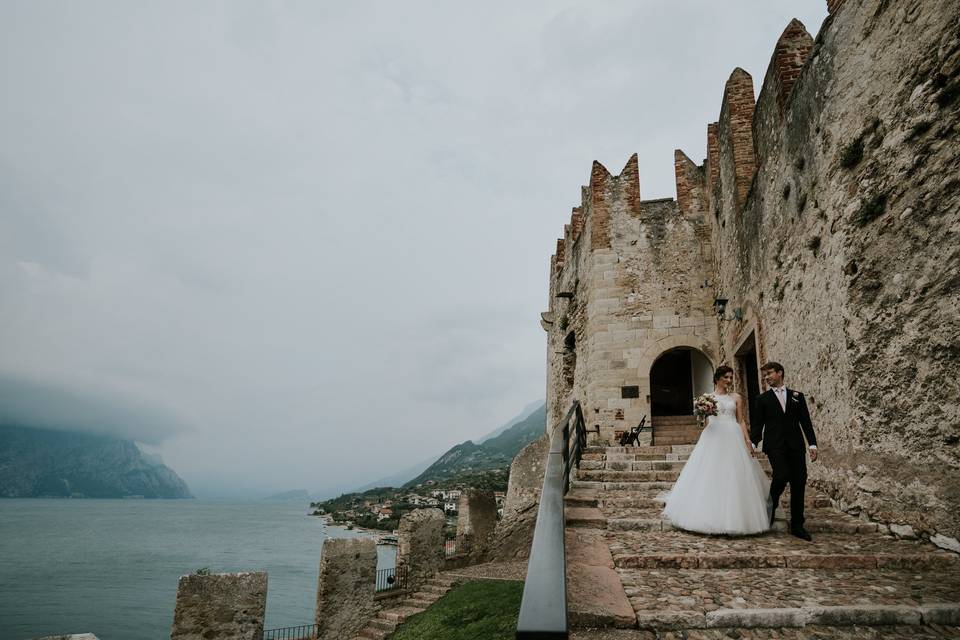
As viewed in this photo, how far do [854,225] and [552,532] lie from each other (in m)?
4.48

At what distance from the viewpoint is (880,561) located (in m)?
3.66

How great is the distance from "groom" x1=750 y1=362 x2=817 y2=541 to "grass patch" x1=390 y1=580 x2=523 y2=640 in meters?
4.48

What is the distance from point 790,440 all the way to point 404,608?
35.1 feet

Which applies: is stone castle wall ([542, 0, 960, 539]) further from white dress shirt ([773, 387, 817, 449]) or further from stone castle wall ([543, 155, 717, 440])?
stone castle wall ([543, 155, 717, 440])

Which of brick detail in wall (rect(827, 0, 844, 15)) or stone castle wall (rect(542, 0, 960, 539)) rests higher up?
brick detail in wall (rect(827, 0, 844, 15))

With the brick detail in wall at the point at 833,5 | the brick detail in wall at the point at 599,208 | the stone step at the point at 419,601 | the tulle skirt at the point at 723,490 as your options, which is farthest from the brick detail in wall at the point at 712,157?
the stone step at the point at 419,601

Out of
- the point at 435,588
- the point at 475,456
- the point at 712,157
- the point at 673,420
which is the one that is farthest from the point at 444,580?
the point at 475,456

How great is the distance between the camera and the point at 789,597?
3.09 metres

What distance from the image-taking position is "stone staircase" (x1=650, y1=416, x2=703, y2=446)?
1141cm

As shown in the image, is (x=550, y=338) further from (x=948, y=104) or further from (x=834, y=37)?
(x=948, y=104)

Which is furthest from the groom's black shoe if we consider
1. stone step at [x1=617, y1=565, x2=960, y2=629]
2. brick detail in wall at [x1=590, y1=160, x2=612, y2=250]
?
brick detail in wall at [x1=590, y1=160, x2=612, y2=250]

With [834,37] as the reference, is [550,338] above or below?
below

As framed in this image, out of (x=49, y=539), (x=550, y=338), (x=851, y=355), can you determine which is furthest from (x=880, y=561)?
(x=49, y=539)

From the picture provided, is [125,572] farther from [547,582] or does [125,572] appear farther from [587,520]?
[547,582]
